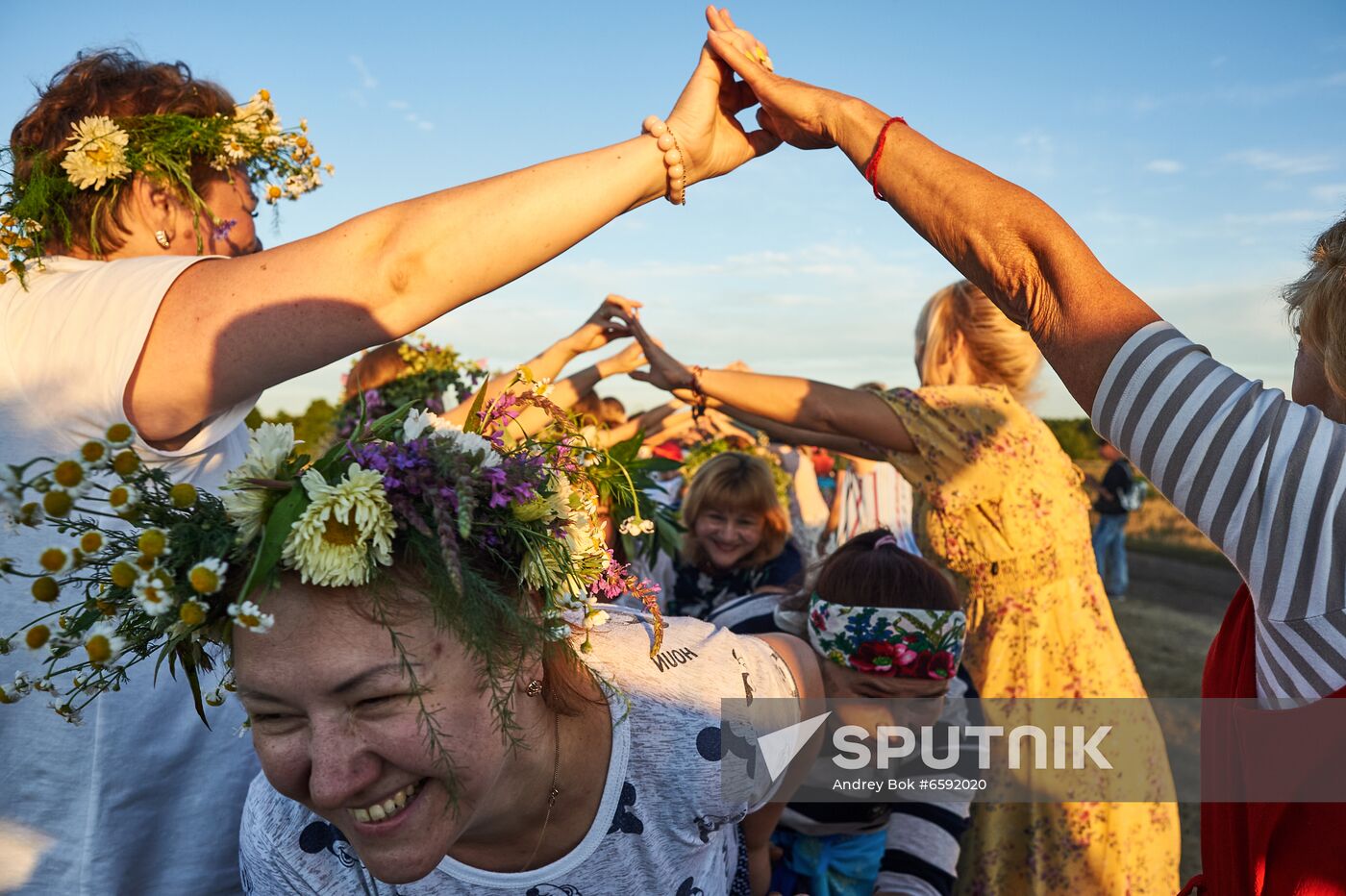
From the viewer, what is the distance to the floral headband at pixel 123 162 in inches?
82.0

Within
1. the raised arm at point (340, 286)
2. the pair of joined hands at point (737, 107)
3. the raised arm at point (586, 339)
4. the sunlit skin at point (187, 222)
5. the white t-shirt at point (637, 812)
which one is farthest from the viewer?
the raised arm at point (586, 339)

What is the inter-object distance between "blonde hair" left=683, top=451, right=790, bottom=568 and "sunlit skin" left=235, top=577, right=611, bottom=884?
3.42m

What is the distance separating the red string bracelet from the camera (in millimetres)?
2080

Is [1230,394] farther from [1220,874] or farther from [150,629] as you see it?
Result: [150,629]

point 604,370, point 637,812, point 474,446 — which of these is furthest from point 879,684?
point 604,370

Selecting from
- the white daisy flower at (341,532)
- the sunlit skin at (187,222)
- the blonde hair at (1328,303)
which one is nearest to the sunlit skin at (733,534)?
the sunlit skin at (187,222)

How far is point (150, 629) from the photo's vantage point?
164cm

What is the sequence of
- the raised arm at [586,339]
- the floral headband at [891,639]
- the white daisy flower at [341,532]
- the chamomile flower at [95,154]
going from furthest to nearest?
the raised arm at [586,339], the floral headband at [891,639], the chamomile flower at [95,154], the white daisy flower at [341,532]

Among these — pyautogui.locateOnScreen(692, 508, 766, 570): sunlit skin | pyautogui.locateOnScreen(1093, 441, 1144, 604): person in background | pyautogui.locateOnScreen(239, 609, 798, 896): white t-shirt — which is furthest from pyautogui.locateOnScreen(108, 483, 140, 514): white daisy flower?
pyautogui.locateOnScreen(1093, 441, 1144, 604): person in background

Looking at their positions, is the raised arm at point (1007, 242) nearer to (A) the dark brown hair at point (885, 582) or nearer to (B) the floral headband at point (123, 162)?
(A) the dark brown hair at point (885, 582)

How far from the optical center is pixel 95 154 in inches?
82.4

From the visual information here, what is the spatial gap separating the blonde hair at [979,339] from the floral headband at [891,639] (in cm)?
155

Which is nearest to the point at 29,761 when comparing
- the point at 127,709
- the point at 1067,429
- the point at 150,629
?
the point at 127,709

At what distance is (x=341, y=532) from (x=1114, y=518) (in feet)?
Answer: 49.6
